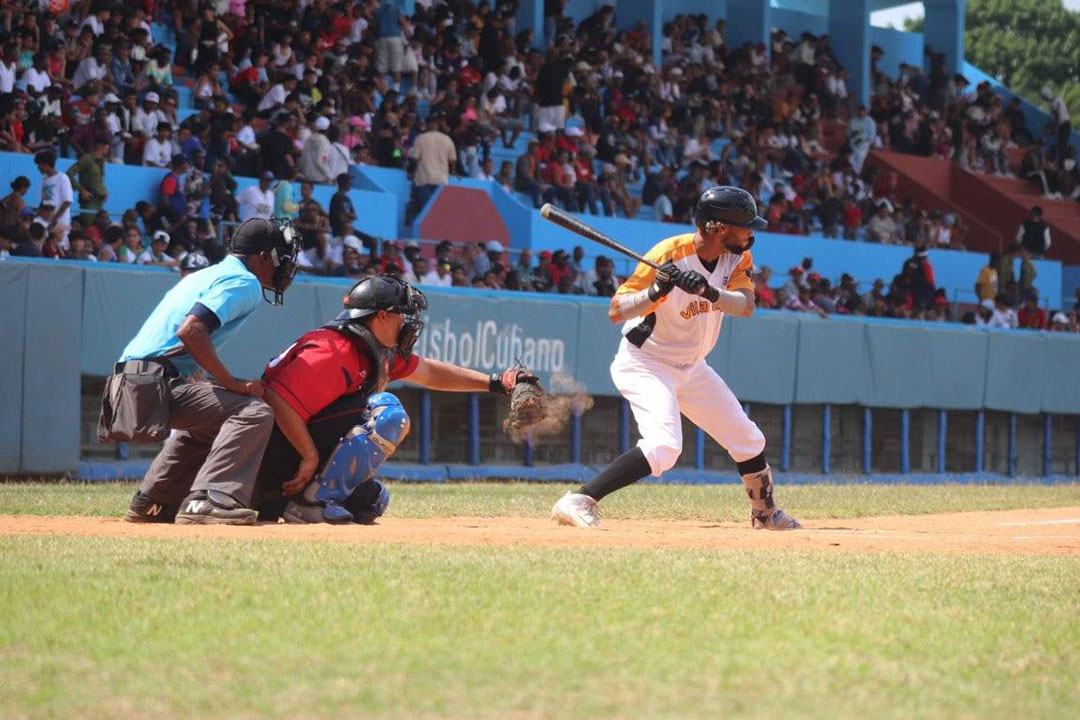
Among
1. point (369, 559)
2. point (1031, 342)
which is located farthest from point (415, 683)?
point (1031, 342)

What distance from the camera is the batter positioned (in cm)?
910

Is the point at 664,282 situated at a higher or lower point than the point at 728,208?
lower

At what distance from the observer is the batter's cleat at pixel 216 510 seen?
8.34 m

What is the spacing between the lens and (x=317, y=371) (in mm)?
8430

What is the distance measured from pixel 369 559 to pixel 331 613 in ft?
4.22

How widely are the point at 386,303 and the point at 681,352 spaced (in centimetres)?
184

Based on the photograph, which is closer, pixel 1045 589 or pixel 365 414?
pixel 1045 589

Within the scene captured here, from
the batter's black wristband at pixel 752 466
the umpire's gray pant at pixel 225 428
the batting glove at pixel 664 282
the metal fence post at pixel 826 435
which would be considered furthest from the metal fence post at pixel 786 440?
the umpire's gray pant at pixel 225 428

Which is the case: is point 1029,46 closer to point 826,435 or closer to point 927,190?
point 927,190

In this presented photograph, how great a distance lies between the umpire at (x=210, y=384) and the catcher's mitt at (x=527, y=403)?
129 cm

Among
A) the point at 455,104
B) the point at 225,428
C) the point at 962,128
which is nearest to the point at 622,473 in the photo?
the point at 225,428

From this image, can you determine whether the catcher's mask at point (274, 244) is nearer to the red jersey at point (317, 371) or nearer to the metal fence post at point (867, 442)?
the red jersey at point (317, 371)

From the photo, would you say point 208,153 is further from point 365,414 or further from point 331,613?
point 331,613

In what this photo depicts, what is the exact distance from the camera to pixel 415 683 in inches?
179
